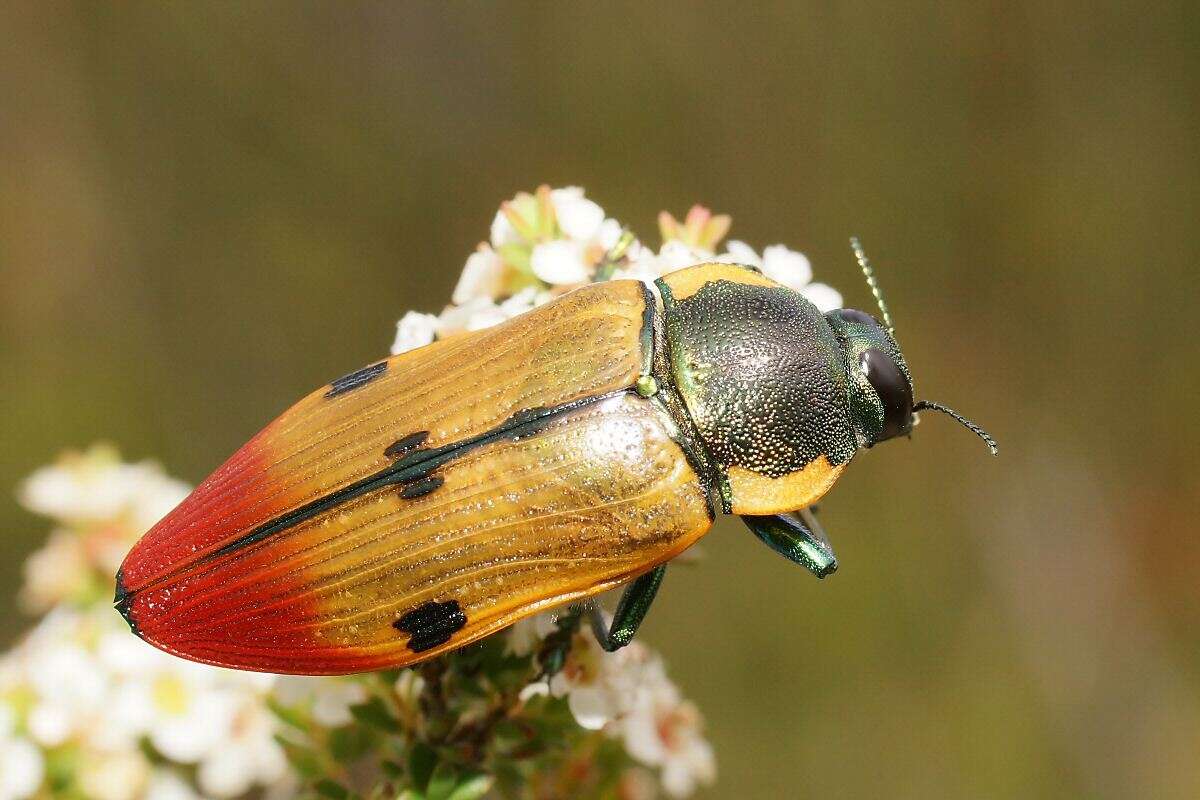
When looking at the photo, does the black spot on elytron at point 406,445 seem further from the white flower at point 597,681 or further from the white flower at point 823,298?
the white flower at point 823,298

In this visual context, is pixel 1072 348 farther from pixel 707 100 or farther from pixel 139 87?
pixel 139 87

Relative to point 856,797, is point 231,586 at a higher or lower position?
higher

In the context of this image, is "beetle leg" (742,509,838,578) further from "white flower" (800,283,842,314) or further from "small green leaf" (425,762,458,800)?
"small green leaf" (425,762,458,800)

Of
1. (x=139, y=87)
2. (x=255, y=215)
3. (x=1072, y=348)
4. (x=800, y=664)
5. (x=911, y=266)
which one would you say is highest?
(x=139, y=87)

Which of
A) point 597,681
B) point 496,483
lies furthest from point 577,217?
point 597,681

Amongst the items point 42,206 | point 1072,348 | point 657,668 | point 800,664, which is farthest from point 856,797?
point 42,206

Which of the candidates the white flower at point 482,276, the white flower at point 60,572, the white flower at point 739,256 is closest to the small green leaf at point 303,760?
the white flower at point 60,572

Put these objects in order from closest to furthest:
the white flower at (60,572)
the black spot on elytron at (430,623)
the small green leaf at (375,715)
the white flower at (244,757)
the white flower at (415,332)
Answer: the black spot on elytron at (430,623) < the small green leaf at (375,715) < the white flower at (415,332) < the white flower at (244,757) < the white flower at (60,572)
